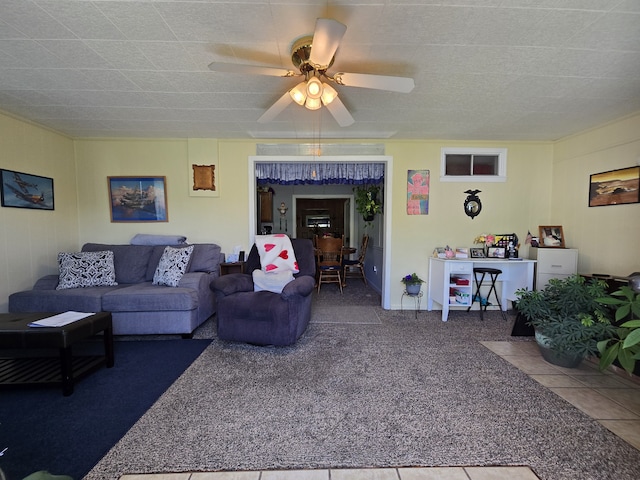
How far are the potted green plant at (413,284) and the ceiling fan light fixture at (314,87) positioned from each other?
2.68 metres

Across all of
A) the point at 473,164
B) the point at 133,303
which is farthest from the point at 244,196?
the point at 473,164

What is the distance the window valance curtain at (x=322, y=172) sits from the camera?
12.3ft

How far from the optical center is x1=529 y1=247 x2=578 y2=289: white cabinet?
10.8 feet

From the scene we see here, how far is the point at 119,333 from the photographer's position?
2744 millimetres

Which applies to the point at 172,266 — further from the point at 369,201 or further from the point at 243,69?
the point at 369,201

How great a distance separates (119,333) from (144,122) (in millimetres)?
2303

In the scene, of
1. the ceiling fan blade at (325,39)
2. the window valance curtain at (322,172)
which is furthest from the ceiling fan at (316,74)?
the window valance curtain at (322,172)

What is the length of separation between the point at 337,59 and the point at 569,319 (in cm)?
265

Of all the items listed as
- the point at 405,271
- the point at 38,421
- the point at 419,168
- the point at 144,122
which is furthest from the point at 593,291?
the point at 144,122

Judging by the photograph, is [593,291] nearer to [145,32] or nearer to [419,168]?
[419,168]

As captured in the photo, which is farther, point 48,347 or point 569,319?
point 569,319

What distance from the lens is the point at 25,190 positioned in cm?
300

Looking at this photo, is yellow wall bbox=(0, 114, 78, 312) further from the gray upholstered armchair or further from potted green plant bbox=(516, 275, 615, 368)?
potted green plant bbox=(516, 275, 615, 368)

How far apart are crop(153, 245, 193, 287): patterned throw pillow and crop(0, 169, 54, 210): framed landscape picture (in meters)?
1.52
